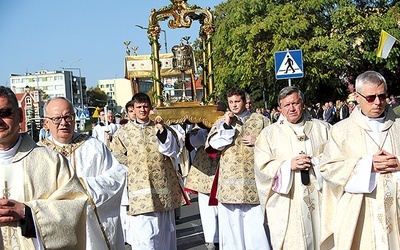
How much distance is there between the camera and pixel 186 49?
8.39m

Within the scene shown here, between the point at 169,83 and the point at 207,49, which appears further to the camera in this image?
the point at 169,83

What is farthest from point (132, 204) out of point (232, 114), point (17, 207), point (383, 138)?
point (17, 207)

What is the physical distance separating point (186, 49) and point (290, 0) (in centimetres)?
2729

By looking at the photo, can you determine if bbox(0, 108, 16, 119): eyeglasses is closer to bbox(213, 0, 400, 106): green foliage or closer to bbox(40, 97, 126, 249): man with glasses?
bbox(40, 97, 126, 249): man with glasses

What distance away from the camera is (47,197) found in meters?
3.78

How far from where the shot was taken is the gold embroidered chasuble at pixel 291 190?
6.13 meters

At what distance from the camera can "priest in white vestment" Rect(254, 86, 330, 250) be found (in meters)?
6.09

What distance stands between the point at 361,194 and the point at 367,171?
0.23 m

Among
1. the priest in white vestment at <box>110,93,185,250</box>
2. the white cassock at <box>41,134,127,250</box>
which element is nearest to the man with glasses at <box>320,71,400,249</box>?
the white cassock at <box>41,134,127,250</box>

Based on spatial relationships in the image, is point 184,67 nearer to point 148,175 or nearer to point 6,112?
point 148,175

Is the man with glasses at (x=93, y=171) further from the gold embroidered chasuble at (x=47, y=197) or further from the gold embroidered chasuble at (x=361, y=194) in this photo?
the gold embroidered chasuble at (x=361, y=194)

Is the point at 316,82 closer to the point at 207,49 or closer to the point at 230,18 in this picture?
the point at 230,18

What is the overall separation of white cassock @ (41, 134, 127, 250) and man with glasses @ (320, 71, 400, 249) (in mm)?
1649

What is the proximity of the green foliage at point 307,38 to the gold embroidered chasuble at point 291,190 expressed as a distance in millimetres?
25725
